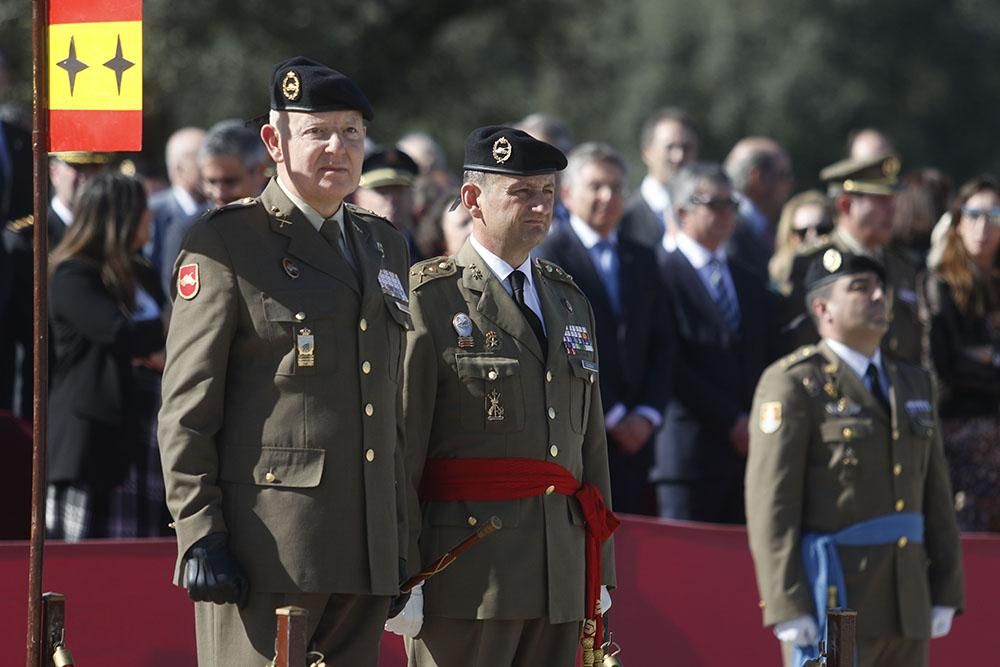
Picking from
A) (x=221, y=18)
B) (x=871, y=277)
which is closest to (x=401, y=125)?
(x=221, y=18)

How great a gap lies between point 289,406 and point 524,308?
3.31 feet

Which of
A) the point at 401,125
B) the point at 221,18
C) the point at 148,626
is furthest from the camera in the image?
the point at 401,125

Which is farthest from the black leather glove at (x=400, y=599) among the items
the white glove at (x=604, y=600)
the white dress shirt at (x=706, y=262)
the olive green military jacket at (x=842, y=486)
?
the white dress shirt at (x=706, y=262)

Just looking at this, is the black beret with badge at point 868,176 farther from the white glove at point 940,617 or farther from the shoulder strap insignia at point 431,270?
the shoulder strap insignia at point 431,270

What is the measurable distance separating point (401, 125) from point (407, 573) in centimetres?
1529

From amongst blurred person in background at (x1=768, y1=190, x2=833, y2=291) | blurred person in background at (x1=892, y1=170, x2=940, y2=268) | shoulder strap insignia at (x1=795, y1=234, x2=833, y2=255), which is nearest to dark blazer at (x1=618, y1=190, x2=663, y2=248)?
blurred person in background at (x1=768, y1=190, x2=833, y2=291)

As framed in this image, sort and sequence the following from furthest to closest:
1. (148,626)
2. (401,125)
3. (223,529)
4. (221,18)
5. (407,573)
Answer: (401,125)
(221,18)
(148,626)
(407,573)
(223,529)

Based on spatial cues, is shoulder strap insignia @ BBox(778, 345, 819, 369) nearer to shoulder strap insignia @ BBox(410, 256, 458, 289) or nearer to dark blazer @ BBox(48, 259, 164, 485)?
shoulder strap insignia @ BBox(410, 256, 458, 289)

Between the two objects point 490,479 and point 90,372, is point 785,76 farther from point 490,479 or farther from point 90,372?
point 490,479

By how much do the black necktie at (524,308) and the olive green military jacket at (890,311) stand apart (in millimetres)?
3681

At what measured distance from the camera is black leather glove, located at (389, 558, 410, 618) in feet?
16.2

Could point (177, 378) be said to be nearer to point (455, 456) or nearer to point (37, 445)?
point (37, 445)

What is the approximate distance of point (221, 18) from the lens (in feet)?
60.0

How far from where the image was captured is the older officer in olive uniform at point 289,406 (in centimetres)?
459
